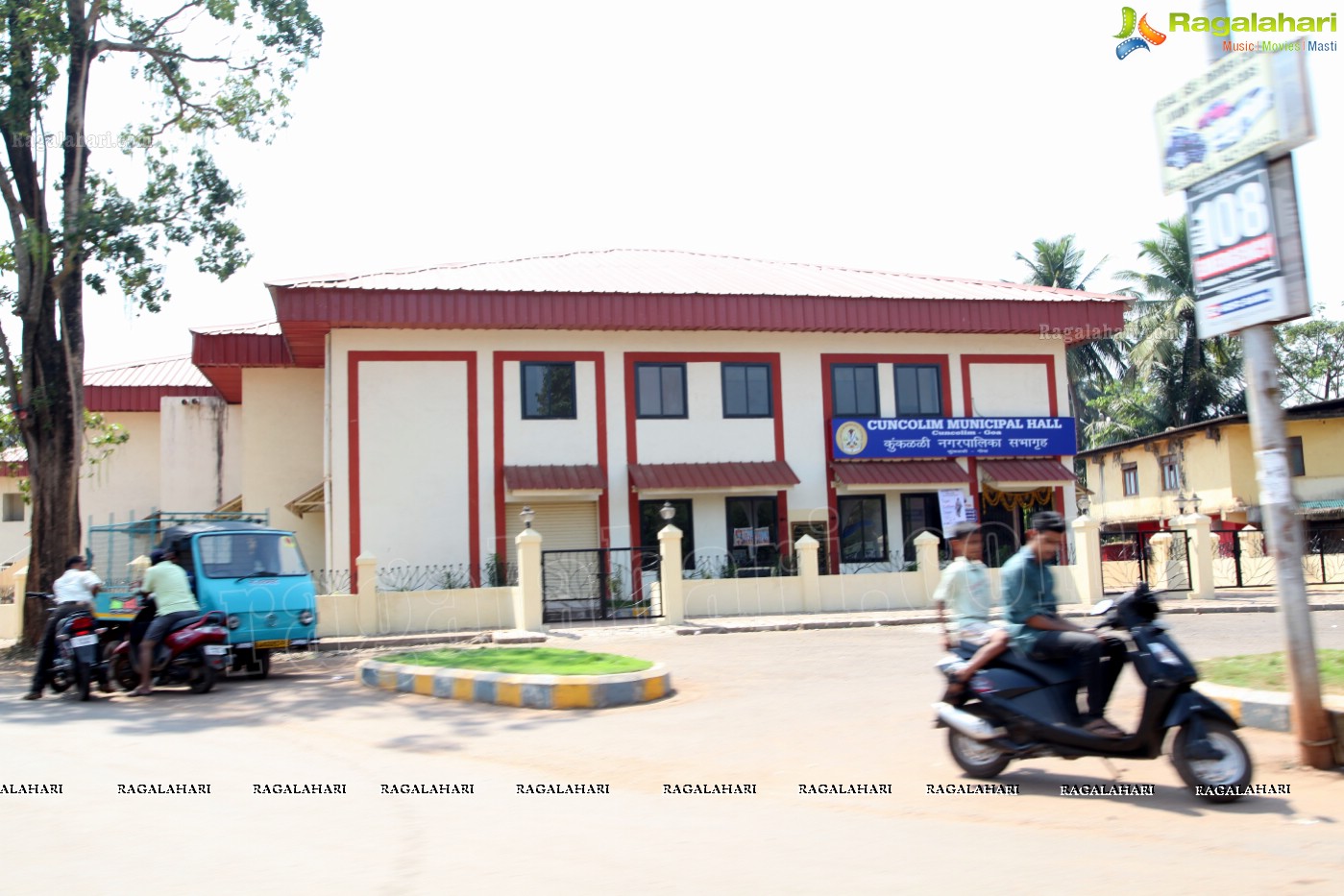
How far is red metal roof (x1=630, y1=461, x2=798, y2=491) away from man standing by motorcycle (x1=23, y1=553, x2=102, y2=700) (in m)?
12.4

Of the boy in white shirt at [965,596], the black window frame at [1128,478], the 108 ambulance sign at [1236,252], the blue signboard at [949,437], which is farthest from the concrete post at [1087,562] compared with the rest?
the black window frame at [1128,478]

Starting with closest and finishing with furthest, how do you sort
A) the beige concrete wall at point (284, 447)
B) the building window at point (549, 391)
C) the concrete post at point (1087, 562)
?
the concrete post at point (1087, 562) → the building window at point (549, 391) → the beige concrete wall at point (284, 447)

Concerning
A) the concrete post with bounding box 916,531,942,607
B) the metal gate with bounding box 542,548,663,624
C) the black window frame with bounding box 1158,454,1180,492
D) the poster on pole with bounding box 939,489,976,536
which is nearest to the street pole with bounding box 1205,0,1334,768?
the metal gate with bounding box 542,548,663,624

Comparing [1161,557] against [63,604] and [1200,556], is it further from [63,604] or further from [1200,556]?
[63,604]

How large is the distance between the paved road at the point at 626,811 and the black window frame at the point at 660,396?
14.4 meters

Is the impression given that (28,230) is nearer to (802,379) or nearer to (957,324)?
(802,379)

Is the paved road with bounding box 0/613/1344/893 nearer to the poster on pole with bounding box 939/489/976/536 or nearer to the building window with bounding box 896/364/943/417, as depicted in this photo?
the poster on pole with bounding box 939/489/976/536

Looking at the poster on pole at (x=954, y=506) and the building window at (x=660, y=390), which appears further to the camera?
the poster on pole at (x=954, y=506)

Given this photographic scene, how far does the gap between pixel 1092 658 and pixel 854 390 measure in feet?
65.5

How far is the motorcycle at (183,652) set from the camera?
12.6 meters

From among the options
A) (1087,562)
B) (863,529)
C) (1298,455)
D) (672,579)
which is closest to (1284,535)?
(672,579)

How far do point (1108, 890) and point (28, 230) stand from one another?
739 inches

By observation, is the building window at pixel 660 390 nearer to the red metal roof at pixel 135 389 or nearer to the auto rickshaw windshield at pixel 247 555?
the auto rickshaw windshield at pixel 247 555

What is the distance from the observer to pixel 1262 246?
7086 mm
